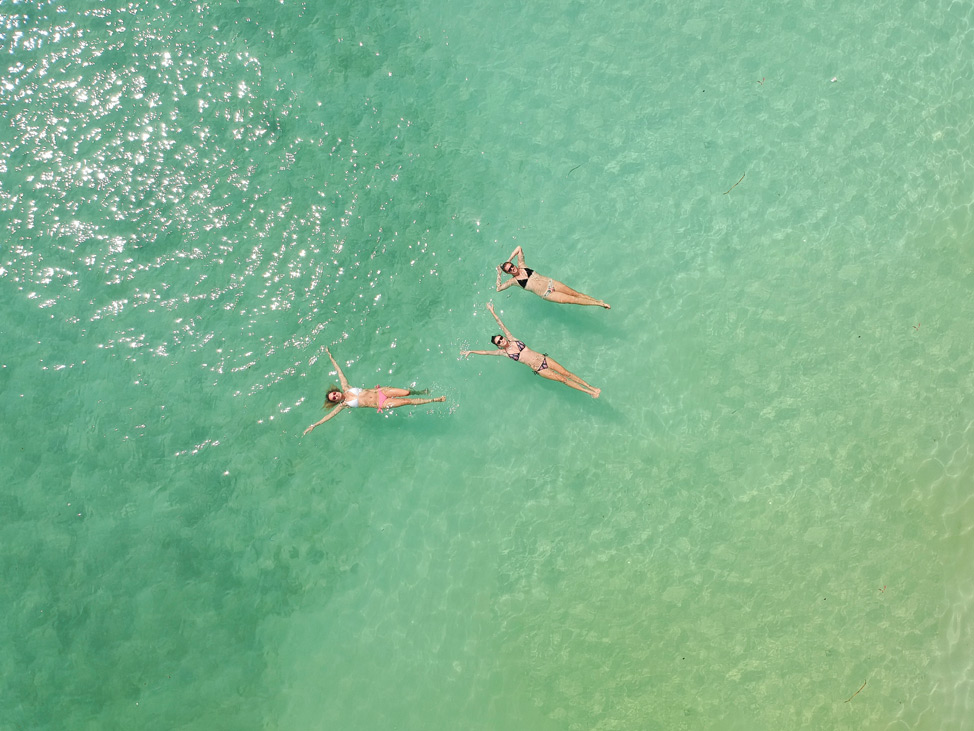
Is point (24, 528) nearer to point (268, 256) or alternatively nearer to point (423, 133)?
point (268, 256)

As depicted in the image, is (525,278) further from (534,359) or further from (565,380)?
(565,380)

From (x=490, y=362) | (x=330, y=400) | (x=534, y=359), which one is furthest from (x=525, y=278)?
(x=330, y=400)

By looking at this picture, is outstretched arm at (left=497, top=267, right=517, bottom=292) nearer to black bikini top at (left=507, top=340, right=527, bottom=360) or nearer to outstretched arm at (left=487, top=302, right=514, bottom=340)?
outstretched arm at (left=487, top=302, right=514, bottom=340)

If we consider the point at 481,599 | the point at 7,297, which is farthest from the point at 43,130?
the point at 481,599

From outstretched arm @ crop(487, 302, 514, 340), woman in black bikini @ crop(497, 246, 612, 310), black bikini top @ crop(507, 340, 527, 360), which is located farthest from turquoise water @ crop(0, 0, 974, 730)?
black bikini top @ crop(507, 340, 527, 360)

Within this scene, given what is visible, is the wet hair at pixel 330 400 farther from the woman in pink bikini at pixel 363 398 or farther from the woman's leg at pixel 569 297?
the woman's leg at pixel 569 297
